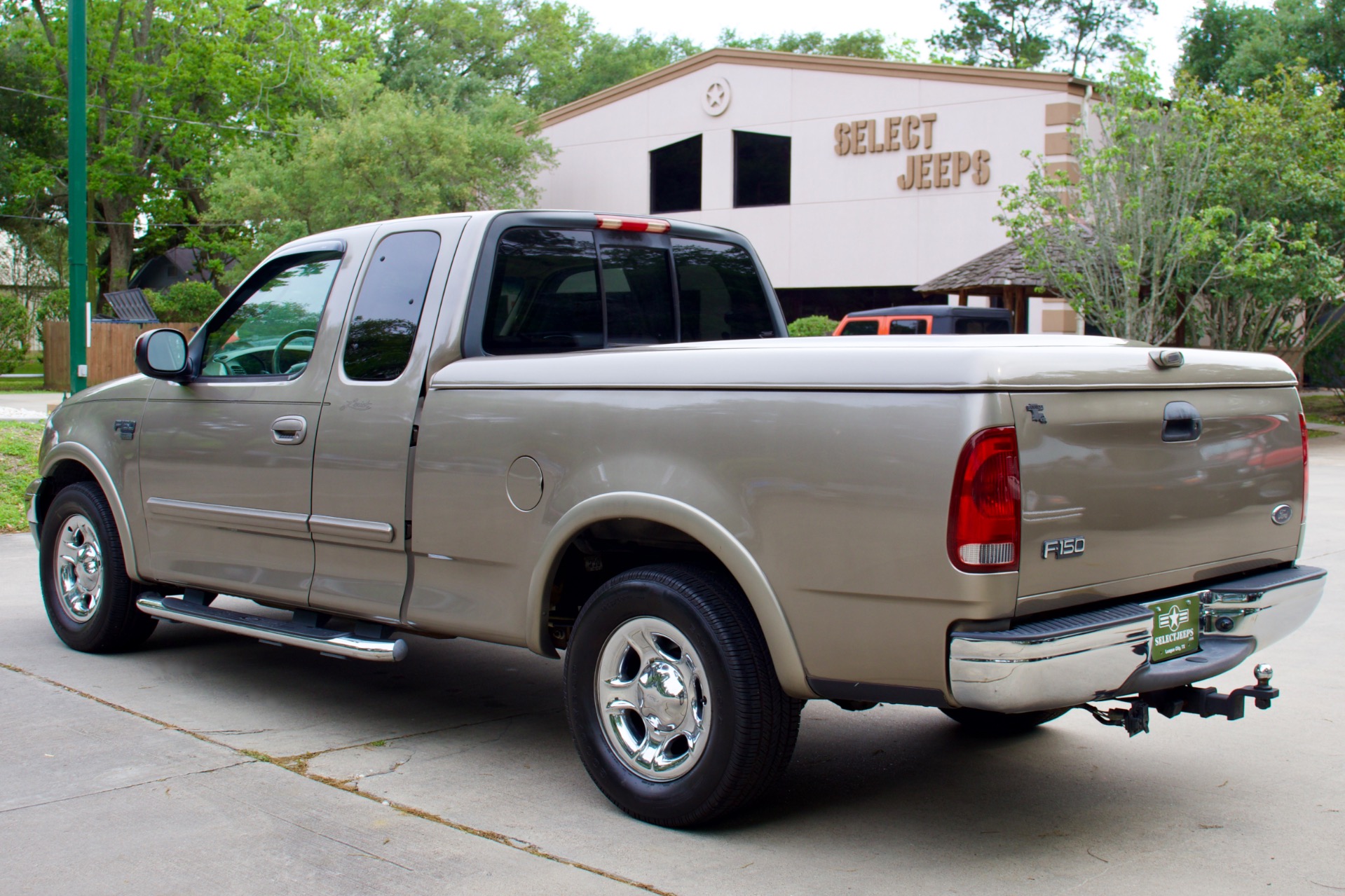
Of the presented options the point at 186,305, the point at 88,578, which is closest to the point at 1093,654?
the point at 88,578

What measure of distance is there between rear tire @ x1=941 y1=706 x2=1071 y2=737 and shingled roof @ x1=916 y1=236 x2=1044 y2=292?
1743 centimetres

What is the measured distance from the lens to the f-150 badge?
11.1ft

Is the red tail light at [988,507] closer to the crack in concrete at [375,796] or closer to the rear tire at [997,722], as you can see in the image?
the crack in concrete at [375,796]

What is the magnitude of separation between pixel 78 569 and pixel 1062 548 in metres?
4.91

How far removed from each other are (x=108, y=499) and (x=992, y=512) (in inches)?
172

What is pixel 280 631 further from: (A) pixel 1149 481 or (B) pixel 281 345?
(A) pixel 1149 481

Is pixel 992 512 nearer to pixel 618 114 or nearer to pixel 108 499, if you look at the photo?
pixel 108 499

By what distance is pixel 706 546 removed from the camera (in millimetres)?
3793

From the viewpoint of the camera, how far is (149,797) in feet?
13.8

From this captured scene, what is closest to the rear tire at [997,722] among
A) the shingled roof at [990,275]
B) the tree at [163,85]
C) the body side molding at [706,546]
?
the body side molding at [706,546]

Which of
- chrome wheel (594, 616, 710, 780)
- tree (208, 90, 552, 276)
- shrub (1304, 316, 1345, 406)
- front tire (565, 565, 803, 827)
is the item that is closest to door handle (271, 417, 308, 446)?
front tire (565, 565, 803, 827)

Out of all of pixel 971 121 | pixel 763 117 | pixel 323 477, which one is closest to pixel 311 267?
pixel 323 477

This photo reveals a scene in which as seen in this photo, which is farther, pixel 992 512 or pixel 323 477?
pixel 323 477

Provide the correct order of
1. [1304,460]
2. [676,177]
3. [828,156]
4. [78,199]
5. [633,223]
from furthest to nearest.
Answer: [676,177] < [828,156] < [78,199] < [633,223] < [1304,460]
